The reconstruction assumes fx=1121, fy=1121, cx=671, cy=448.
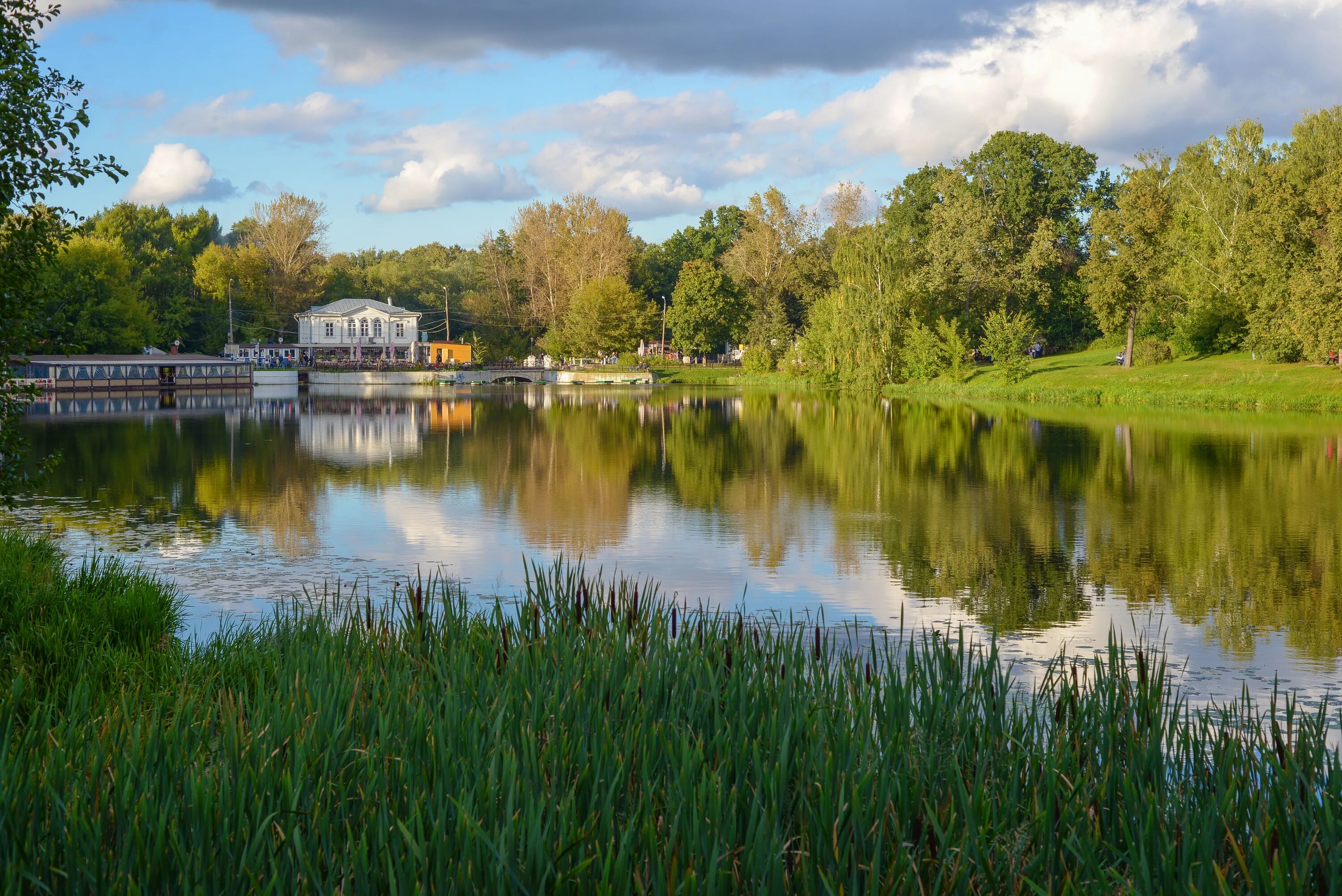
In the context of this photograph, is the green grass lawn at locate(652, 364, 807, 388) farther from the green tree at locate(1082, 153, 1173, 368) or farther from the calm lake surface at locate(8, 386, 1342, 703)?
the calm lake surface at locate(8, 386, 1342, 703)

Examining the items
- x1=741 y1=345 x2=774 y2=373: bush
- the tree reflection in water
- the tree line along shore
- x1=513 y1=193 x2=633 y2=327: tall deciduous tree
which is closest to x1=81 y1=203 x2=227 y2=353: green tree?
the tree line along shore

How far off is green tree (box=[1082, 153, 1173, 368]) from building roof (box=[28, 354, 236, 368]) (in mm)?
57535

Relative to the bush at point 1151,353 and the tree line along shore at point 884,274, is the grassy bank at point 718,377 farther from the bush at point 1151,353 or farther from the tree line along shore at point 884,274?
the bush at point 1151,353

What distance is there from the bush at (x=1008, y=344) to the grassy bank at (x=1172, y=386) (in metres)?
0.62

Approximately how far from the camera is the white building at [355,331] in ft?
346

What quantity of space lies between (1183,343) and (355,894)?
66.9 meters

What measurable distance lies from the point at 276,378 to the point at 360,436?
201ft

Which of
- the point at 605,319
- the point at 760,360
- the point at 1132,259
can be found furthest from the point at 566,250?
the point at 1132,259

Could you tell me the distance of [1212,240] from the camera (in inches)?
2249

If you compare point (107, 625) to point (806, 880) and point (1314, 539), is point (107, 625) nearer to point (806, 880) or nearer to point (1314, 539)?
point (806, 880)

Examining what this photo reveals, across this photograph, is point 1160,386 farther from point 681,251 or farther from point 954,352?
point 681,251

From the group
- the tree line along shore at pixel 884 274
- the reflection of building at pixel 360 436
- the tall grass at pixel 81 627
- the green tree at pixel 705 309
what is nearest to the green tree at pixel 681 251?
the tree line along shore at pixel 884 274

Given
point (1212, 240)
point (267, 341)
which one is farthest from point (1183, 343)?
point (267, 341)

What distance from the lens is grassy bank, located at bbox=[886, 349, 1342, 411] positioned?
45594 mm
